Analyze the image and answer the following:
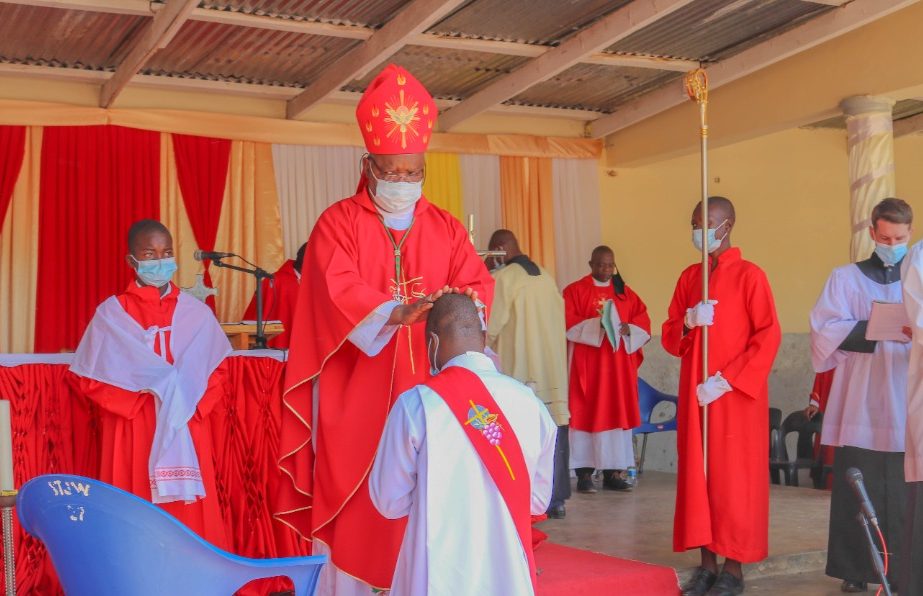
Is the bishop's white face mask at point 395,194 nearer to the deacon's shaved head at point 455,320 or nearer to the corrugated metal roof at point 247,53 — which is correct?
the deacon's shaved head at point 455,320

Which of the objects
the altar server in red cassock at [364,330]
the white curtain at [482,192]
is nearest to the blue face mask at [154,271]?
the altar server in red cassock at [364,330]

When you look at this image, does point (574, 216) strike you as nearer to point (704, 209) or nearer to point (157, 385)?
point (704, 209)

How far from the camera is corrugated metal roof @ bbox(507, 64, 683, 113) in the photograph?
36.7 feet

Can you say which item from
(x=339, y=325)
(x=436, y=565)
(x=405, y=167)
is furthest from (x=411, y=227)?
(x=436, y=565)

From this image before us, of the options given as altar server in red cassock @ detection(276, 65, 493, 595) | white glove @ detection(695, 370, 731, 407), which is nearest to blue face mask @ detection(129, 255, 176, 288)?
altar server in red cassock @ detection(276, 65, 493, 595)

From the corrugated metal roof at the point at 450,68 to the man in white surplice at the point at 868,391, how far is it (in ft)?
16.1

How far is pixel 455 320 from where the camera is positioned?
3.72 meters

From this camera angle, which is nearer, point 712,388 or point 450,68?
point 712,388

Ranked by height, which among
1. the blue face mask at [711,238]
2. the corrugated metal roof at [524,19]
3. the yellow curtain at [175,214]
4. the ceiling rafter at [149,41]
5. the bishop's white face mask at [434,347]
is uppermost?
the corrugated metal roof at [524,19]

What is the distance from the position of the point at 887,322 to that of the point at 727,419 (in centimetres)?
97

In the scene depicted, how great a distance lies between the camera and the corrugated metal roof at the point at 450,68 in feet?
34.1

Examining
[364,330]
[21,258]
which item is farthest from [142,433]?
[21,258]

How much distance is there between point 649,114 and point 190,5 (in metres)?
5.45

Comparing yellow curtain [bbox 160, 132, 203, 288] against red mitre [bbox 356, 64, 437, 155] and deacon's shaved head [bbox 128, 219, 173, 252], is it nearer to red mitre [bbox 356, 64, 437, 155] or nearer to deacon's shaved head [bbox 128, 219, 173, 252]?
deacon's shaved head [bbox 128, 219, 173, 252]
